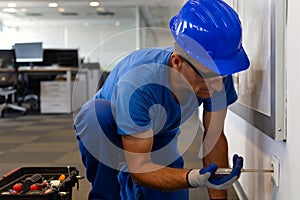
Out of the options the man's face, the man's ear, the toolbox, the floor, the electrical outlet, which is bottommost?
the floor

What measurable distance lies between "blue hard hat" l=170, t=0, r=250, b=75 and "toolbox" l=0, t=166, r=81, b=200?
67cm

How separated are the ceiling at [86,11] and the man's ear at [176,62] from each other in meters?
7.64

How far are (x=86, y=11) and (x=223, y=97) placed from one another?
10.0m

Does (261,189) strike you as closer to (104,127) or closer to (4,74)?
(104,127)

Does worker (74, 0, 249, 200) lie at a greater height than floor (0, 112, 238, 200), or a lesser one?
greater

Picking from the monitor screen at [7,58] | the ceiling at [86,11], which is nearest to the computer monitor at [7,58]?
the monitor screen at [7,58]

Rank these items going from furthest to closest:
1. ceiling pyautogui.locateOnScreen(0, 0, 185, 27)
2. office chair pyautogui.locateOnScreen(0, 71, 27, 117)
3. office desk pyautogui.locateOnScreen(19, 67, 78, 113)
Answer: ceiling pyautogui.locateOnScreen(0, 0, 185, 27) < office desk pyautogui.locateOnScreen(19, 67, 78, 113) < office chair pyautogui.locateOnScreen(0, 71, 27, 117)

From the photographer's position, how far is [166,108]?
122 cm

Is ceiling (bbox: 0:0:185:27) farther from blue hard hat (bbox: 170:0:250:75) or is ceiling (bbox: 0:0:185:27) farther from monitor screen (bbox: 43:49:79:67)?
blue hard hat (bbox: 170:0:250:75)

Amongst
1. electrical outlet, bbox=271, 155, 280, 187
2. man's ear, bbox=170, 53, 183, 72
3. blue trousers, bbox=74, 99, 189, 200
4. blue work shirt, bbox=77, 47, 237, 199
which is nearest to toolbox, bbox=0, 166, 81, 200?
blue trousers, bbox=74, 99, 189, 200

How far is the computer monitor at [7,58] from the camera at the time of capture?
6.67m

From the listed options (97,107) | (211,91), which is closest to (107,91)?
(97,107)

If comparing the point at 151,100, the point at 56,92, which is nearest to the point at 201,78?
the point at 151,100

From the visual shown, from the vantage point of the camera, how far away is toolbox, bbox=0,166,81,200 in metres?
1.27
